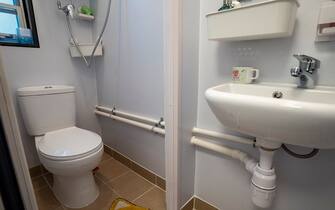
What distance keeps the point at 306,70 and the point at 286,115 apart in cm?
28

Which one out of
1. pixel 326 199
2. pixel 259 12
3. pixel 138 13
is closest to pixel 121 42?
pixel 138 13

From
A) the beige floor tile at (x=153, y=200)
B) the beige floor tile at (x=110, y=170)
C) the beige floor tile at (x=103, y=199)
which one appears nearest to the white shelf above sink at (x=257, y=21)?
the beige floor tile at (x=153, y=200)

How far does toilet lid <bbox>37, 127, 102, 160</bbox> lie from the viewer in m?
1.00

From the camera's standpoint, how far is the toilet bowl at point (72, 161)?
0.99 meters

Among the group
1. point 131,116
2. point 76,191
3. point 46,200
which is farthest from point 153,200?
point 46,200

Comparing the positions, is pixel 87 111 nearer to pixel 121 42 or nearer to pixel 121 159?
pixel 121 159

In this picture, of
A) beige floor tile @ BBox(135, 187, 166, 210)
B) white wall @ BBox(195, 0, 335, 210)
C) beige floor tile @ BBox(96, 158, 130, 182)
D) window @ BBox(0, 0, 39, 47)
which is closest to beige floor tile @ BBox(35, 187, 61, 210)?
beige floor tile @ BBox(96, 158, 130, 182)

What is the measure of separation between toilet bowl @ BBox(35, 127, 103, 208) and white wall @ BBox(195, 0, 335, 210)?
688mm

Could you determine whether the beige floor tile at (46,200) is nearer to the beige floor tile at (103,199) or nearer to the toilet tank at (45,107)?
the beige floor tile at (103,199)

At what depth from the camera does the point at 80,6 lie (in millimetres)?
1523

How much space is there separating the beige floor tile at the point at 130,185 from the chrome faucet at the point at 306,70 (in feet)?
4.00

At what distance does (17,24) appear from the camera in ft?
4.21

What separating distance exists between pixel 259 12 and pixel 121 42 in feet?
3.47

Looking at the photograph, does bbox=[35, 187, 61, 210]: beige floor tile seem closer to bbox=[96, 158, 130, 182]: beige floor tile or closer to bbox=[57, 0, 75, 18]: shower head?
bbox=[96, 158, 130, 182]: beige floor tile
